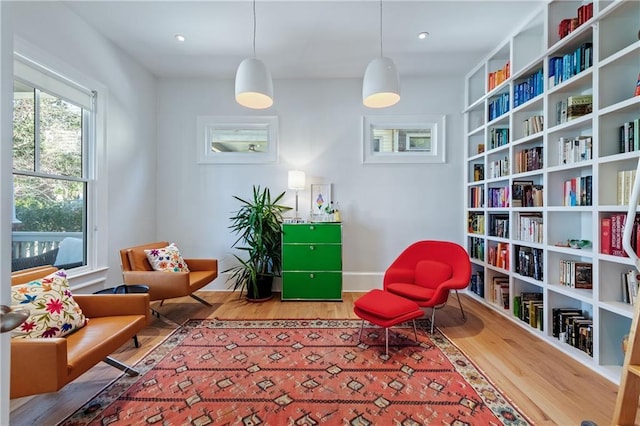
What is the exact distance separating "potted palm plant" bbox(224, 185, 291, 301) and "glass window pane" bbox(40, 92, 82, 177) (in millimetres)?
1722

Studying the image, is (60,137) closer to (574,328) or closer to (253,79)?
(253,79)

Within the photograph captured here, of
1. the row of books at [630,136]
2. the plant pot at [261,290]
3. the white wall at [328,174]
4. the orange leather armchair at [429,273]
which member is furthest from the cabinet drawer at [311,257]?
the row of books at [630,136]

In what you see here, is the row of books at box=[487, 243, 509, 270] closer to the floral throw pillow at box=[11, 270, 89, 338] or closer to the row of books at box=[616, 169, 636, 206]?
the row of books at box=[616, 169, 636, 206]

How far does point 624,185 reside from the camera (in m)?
1.94

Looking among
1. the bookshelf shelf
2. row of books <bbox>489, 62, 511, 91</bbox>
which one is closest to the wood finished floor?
the bookshelf shelf

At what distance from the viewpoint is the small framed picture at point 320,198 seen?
3980mm

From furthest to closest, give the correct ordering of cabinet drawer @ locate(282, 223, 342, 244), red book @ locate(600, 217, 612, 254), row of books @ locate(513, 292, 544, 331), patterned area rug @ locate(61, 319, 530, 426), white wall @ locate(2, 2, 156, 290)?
cabinet drawer @ locate(282, 223, 342, 244), row of books @ locate(513, 292, 544, 331), white wall @ locate(2, 2, 156, 290), red book @ locate(600, 217, 612, 254), patterned area rug @ locate(61, 319, 530, 426)

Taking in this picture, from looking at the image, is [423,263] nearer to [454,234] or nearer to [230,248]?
[454,234]

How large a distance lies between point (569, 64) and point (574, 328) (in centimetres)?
223

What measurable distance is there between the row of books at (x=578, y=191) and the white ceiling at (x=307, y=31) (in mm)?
1702

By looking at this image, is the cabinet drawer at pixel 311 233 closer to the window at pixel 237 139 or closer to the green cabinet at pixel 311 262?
the green cabinet at pixel 311 262

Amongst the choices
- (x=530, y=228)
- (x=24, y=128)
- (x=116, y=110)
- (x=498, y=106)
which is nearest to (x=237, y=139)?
(x=116, y=110)

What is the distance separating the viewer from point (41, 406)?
1.70 metres

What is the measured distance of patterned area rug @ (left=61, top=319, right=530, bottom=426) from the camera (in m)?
1.61
